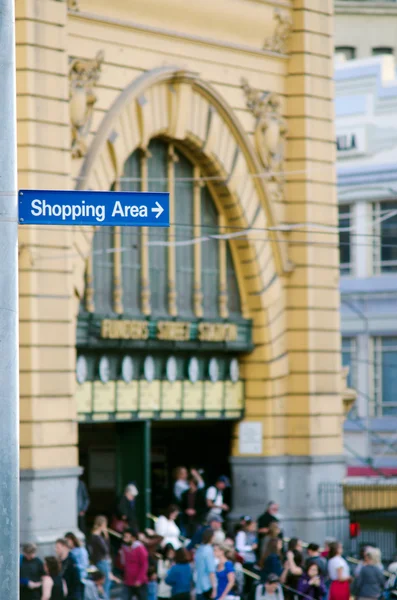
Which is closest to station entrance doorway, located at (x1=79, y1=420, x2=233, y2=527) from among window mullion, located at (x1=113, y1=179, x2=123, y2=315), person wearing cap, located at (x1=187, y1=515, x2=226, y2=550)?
window mullion, located at (x1=113, y1=179, x2=123, y2=315)

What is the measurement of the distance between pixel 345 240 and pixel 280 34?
12255mm

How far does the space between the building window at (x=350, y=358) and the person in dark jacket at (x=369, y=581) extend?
20.5m

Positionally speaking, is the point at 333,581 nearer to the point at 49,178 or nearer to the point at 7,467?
the point at 49,178

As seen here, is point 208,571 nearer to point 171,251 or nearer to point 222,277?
point 171,251

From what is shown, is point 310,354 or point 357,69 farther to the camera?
point 357,69

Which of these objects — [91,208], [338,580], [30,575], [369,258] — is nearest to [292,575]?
[338,580]

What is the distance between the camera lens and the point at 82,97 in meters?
28.6

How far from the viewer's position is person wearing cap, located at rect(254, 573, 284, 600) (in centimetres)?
2136

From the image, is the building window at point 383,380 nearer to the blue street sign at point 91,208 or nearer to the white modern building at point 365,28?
the white modern building at point 365,28

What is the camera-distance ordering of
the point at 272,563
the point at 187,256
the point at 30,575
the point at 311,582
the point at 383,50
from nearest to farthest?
the point at 30,575 → the point at 311,582 → the point at 272,563 → the point at 187,256 → the point at 383,50

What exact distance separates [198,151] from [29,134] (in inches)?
205

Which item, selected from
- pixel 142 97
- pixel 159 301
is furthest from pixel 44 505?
pixel 142 97

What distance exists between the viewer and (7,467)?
461 inches

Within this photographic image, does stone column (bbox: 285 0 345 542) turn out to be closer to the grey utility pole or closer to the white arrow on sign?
the white arrow on sign
